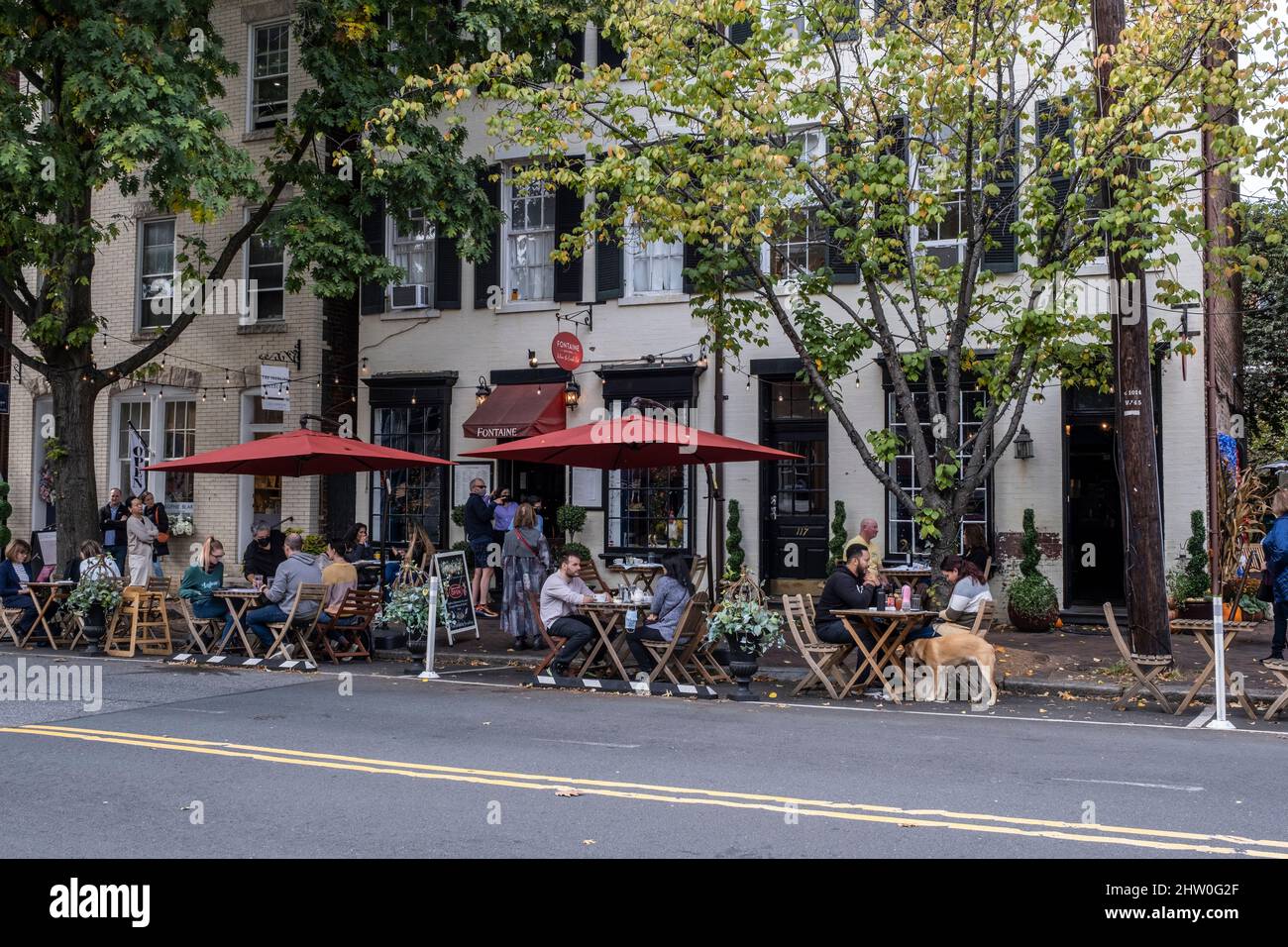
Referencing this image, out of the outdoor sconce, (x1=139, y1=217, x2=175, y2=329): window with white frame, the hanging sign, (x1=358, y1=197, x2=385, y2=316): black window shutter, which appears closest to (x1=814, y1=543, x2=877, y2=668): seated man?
the outdoor sconce

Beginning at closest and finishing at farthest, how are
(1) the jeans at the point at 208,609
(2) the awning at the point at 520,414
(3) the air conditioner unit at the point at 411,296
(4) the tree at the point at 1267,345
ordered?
1. (1) the jeans at the point at 208,609
2. (2) the awning at the point at 520,414
3. (3) the air conditioner unit at the point at 411,296
4. (4) the tree at the point at 1267,345

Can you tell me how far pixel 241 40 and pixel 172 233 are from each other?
3627 millimetres

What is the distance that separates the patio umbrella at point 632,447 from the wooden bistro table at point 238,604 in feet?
9.78

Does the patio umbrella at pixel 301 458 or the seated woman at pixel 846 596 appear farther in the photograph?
the patio umbrella at pixel 301 458

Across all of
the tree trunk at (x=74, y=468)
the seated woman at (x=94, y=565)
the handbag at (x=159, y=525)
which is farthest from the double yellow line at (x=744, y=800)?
the handbag at (x=159, y=525)

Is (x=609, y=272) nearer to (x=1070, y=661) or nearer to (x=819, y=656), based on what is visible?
(x=819, y=656)

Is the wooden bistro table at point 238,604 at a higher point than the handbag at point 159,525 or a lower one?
lower

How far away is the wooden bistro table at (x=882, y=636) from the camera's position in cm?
1129

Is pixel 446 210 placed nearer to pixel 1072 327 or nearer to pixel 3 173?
pixel 3 173

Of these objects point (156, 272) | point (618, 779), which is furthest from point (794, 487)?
point (156, 272)

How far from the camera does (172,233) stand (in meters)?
22.4

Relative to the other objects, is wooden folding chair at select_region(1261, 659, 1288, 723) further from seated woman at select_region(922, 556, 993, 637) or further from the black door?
the black door

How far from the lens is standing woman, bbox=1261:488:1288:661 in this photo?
1270 cm

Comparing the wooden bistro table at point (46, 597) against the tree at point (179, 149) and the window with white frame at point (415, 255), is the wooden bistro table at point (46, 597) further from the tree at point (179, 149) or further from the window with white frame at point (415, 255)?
the window with white frame at point (415, 255)
